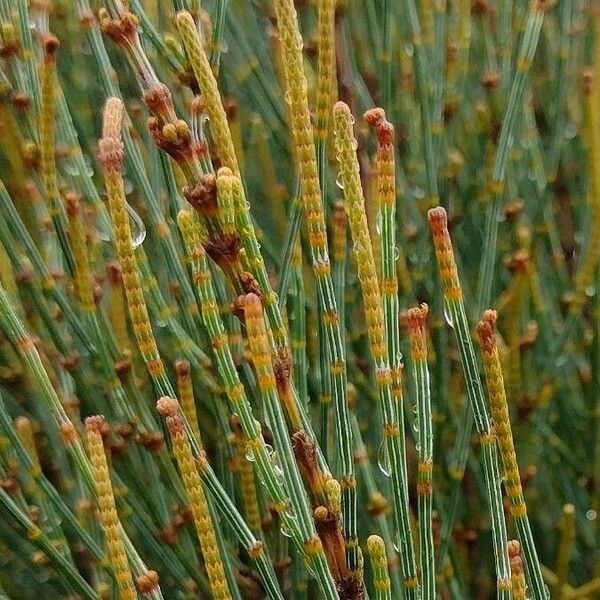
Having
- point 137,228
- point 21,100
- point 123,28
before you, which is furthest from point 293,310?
point 21,100

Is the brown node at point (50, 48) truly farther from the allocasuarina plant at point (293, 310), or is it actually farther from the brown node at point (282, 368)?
the brown node at point (282, 368)

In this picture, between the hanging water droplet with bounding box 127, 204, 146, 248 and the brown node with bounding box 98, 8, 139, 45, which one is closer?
the brown node with bounding box 98, 8, 139, 45

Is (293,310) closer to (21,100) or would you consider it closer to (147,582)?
(147,582)

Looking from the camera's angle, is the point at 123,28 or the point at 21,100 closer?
the point at 123,28

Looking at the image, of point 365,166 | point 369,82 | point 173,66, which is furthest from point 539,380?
point 173,66

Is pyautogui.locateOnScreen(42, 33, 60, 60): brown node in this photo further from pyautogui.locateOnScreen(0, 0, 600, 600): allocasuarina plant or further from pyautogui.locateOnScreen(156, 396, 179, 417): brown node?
pyautogui.locateOnScreen(156, 396, 179, 417): brown node

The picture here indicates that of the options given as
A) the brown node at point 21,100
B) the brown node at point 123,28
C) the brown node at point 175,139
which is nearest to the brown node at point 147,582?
the brown node at point 175,139

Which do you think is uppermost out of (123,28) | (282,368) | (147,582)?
(123,28)

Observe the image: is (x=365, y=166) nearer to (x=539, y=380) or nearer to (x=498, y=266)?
(x=498, y=266)

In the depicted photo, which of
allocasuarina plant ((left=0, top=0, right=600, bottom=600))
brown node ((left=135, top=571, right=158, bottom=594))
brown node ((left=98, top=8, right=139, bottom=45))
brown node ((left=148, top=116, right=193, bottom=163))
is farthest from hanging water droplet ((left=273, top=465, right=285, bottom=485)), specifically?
brown node ((left=98, top=8, right=139, bottom=45))
